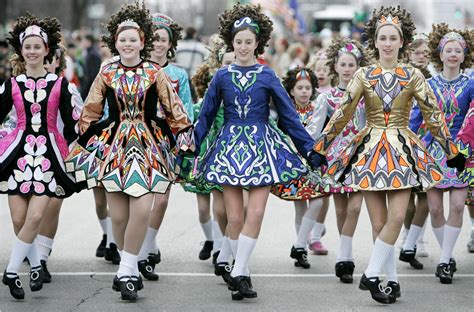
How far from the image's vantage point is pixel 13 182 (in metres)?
9.48

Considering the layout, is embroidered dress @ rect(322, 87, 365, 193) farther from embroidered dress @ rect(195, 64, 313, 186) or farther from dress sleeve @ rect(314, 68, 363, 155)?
embroidered dress @ rect(195, 64, 313, 186)

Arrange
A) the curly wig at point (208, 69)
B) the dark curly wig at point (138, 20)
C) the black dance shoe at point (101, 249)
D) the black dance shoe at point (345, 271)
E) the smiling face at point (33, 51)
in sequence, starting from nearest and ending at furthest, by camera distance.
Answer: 1. the smiling face at point (33, 51)
2. the dark curly wig at point (138, 20)
3. the black dance shoe at point (345, 271)
4. the curly wig at point (208, 69)
5. the black dance shoe at point (101, 249)

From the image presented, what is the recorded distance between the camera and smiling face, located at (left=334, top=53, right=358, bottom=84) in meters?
11.2

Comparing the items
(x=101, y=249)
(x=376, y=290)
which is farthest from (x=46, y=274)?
(x=376, y=290)

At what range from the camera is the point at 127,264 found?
9320mm

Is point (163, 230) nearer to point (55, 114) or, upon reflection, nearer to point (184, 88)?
point (184, 88)

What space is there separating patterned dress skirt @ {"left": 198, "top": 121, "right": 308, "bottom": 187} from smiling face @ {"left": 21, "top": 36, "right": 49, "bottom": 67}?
1.58m

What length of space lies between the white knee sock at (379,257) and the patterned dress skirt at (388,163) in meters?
0.44

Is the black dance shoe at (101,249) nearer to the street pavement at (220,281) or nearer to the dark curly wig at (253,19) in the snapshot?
the street pavement at (220,281)

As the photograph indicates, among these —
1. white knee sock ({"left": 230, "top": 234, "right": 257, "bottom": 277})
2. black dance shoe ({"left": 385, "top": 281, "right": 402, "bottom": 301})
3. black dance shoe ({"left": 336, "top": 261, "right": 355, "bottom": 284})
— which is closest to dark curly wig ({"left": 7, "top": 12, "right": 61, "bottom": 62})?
white knee sock ({"left": 230, "top": 234, "right": 257, "bottom": 277})

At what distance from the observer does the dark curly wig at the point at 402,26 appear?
9.84 m

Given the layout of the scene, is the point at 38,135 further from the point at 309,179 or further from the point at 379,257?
the point at 379,257

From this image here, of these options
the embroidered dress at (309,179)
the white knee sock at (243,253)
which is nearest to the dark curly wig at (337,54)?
the embroidered dress at (309,179)

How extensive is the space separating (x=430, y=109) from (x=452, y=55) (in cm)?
133
